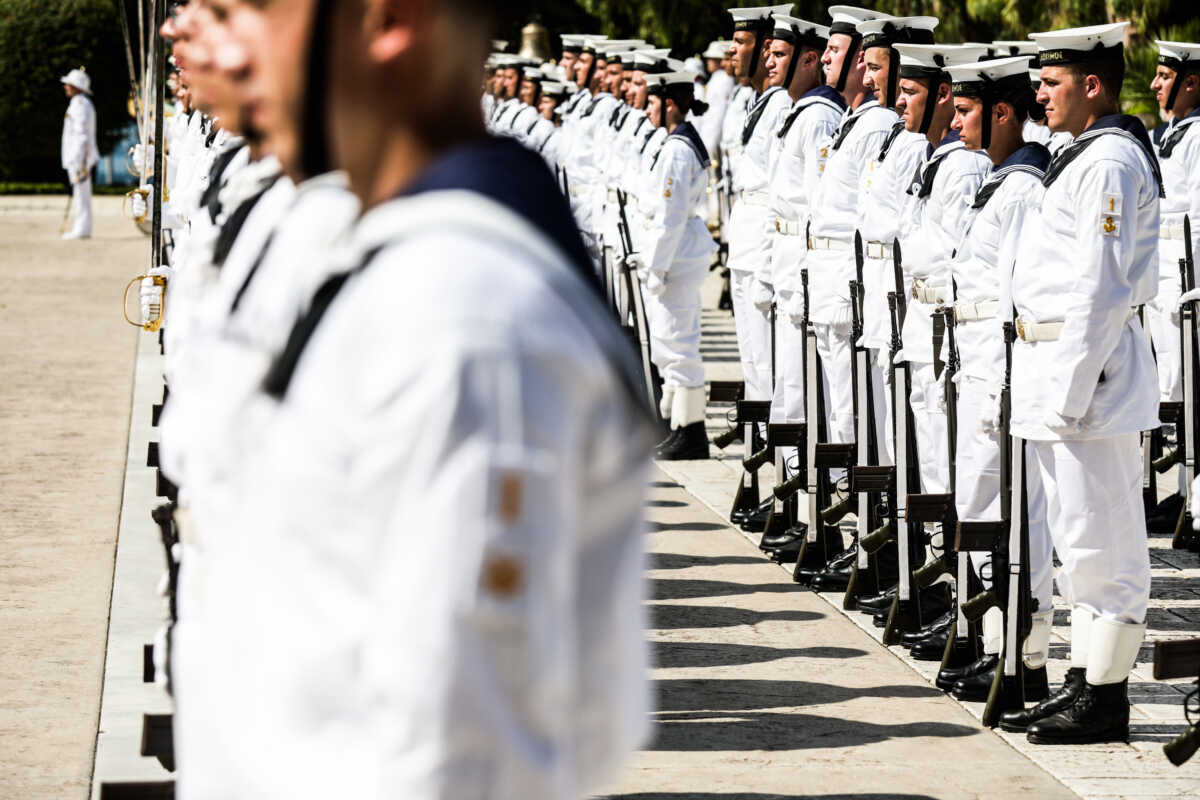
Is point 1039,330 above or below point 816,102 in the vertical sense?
below

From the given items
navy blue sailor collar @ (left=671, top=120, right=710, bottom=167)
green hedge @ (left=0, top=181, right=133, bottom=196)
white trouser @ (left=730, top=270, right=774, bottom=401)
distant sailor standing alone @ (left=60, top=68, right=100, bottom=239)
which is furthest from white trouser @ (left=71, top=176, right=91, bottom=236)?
white trouser @ (left=730, top=270, right=774, bottom=401)

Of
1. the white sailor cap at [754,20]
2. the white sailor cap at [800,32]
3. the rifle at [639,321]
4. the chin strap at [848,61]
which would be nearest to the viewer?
the chin strap at [848,61]

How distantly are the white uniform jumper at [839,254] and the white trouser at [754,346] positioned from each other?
1350 mm

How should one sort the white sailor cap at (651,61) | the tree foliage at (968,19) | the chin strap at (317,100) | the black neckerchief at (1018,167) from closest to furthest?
1. the chin strap at (317,100)
2. the black neckerchief at (1018,167)
3. the white sailor cap at (651,61)
4. the tree foliage at (968,19)

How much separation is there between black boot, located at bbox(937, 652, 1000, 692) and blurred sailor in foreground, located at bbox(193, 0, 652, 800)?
4.85m

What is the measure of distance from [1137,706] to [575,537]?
5070 mm

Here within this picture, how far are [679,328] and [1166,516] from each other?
3166mm

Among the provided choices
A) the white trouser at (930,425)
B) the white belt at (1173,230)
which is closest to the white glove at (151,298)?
the white trouser at (930,425)

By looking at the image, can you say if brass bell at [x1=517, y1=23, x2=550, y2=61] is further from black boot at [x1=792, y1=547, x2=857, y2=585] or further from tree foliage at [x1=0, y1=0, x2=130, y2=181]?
black boot at [x1=792, y1=547, x2=857, y2=585]

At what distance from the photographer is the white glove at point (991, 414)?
230 inches

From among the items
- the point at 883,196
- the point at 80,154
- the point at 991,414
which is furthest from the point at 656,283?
the point at 80,154

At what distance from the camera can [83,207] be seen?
77.5 feet

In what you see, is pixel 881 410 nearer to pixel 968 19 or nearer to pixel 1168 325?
pixel 1168 325

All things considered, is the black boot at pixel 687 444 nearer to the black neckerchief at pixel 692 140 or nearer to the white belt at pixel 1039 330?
the black neckerchief at pixel 692 140
